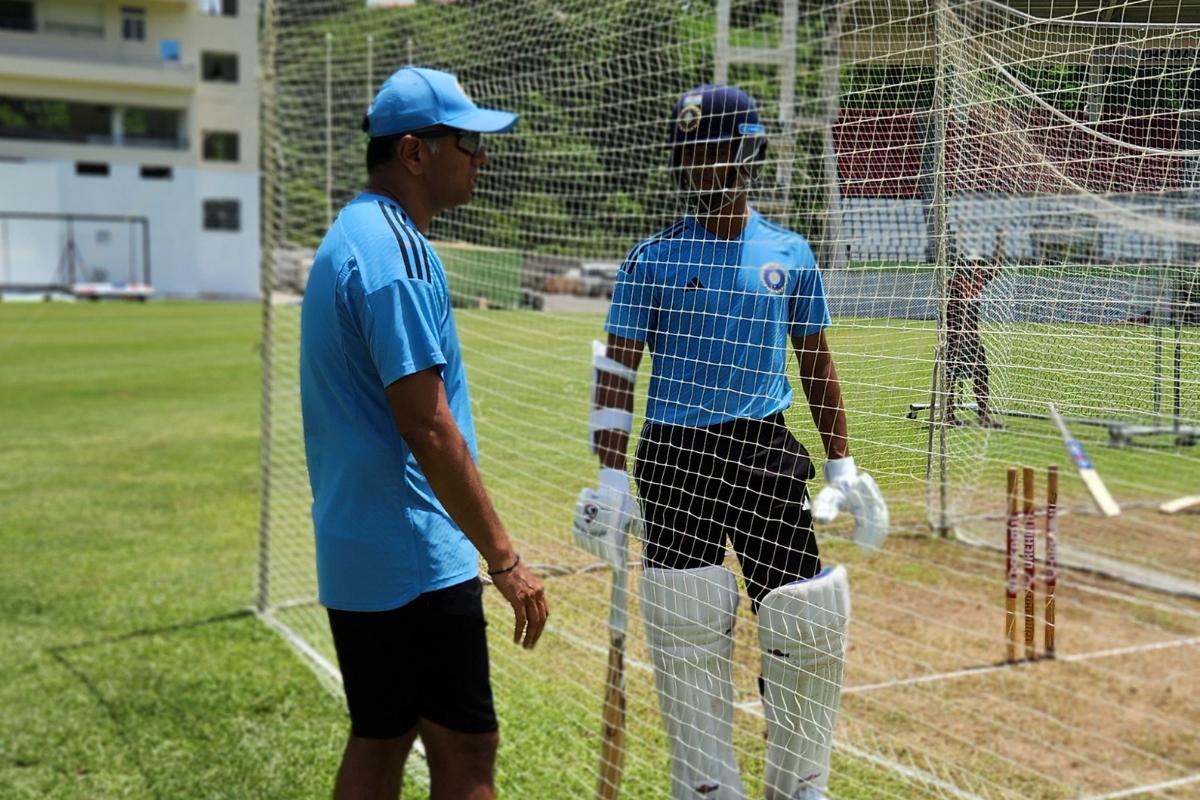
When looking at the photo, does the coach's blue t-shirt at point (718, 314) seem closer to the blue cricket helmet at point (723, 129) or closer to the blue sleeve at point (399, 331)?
the blue cricket helmet at point (723, 129)

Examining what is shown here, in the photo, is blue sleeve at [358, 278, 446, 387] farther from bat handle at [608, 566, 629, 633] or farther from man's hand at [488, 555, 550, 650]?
bat handle at [608, 566, 629, 633]

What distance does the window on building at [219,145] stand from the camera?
166 ft

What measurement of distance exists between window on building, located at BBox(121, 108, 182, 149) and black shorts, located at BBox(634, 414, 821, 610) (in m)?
51.2

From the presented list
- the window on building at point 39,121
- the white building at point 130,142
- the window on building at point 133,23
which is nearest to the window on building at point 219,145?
the white building at point 130,142

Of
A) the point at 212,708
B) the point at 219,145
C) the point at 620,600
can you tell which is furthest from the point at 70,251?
the point at 620,600

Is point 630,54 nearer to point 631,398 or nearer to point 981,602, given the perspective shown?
point 631,398

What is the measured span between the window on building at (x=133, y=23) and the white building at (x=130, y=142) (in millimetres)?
42

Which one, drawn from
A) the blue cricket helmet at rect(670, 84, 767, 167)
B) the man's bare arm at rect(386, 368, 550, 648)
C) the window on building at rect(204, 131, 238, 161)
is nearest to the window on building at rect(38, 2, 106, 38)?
the window on building at rect(204, 131, 238, 161)

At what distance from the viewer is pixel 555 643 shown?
5000 mm

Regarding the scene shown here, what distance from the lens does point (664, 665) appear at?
306 centimetres

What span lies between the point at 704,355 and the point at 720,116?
24.6 inches

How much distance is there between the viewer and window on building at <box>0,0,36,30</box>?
48906 millimetres

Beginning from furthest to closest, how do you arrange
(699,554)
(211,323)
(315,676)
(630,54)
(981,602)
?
1. (211,323)
2. (981,602)
3. (315,676)
4. (630,54)
5. (699,554)

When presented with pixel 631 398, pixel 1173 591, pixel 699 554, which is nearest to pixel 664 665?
pixel 699 554
